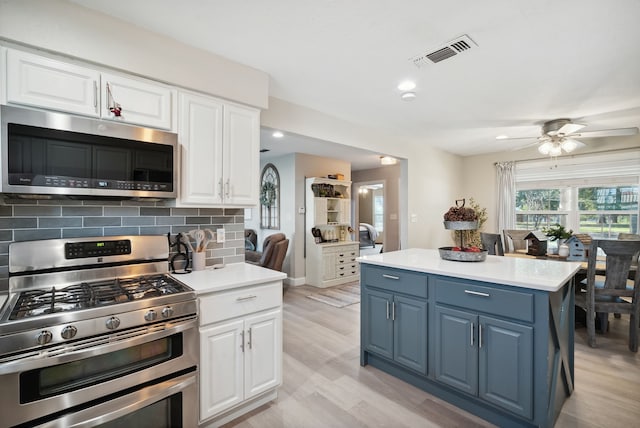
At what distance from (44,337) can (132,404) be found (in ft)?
1.74

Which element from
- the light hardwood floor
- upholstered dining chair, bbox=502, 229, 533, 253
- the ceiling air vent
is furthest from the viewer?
upholstered dining chair, bbox=502, 229, 533, 253

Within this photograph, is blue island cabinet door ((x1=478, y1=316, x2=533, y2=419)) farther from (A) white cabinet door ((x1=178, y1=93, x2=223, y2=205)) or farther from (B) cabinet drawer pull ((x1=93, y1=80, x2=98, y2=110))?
(B) cabinet drawer pull ((x1=93, y1=80, x2=98, y2=110))

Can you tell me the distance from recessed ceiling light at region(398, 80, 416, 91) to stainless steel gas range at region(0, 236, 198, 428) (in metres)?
2.44

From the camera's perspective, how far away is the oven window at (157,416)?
1513 mm

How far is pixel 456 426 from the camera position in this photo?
1.92 m

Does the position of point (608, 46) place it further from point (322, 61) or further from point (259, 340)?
point (259, 340)

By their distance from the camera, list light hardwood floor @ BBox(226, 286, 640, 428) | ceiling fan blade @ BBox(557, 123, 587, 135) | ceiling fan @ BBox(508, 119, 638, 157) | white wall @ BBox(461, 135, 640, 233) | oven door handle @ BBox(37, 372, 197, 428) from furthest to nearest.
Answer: white wall @ BBox(461, 135, 640, 233) → ceiling fan @ BBox(508, 119, 638, 157) → ceiling fan blade @ BBox(557, 123, 587, 135) → light hardwood floor @ BBox(226, 286, 640, 428) → oven door handle @ BBox(37, 372, 197, 428)

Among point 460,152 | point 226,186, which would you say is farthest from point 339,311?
point 460,152

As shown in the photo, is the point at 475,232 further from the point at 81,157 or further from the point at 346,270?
the point at 81,157

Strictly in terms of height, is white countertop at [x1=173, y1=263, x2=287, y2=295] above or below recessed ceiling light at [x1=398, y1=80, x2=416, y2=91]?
below

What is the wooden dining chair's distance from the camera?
2.87m

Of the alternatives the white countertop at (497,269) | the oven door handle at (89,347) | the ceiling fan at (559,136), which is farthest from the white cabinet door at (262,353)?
the ceiling fan at (559,136)

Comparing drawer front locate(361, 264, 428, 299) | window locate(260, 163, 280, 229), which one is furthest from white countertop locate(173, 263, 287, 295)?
window locate(260, 163, 280, 229)

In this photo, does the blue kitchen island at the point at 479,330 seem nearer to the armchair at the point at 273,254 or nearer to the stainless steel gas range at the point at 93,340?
the stainless steel gas range at the point at 93,340
